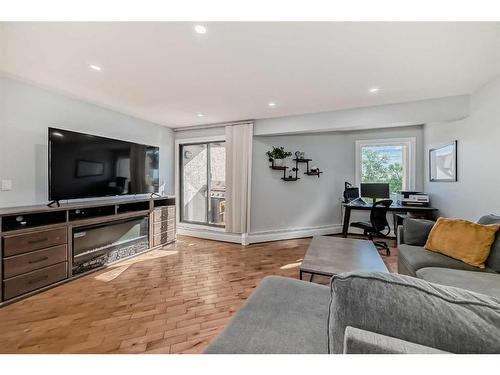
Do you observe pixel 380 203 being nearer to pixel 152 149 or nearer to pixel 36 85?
Answer: pixel 152 149

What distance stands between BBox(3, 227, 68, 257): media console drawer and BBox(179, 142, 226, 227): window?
94.5 inches

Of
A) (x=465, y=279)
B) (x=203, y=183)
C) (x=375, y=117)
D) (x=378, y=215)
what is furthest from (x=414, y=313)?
(x=203, y=183)

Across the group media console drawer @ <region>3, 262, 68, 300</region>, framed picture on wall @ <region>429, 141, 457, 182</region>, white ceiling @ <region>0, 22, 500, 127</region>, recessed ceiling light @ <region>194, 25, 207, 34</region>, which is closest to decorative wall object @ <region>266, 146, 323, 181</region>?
white ceiling @ <region>0, 22, 500, 127</region>

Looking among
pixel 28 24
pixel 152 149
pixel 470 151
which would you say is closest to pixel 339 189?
pixel 470 151

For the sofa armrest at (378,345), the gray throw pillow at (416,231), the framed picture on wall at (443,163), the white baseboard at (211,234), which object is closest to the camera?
the sofa armrest at (378,345)

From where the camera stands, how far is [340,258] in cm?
206

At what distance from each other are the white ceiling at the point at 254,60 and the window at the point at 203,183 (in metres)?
1.59

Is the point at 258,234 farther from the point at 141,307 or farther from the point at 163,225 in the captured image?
the point at 141,307

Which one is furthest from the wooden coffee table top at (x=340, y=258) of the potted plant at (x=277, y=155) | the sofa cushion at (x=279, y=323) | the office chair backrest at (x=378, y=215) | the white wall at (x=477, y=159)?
the potted plant at (x=277, y=155)

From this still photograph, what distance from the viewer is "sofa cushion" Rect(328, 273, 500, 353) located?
0.53m

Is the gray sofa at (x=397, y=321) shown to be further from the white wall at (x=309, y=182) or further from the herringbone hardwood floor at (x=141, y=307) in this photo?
the white wall at (x=309, y=182)

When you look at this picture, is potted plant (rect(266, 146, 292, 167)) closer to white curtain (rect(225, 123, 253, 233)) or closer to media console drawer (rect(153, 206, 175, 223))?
white curtain (rect(225, 123, 253, 233))

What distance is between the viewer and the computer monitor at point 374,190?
4013 mm
